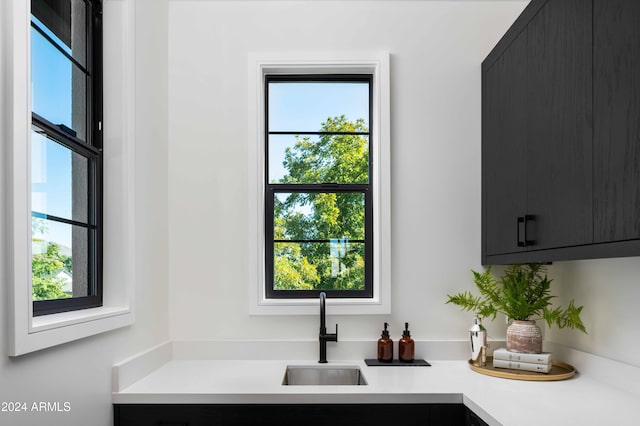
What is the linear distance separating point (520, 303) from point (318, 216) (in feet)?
3.35

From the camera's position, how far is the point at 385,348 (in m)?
2.35

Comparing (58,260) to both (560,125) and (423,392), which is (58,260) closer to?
(423,392)

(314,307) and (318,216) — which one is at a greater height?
(318,216)

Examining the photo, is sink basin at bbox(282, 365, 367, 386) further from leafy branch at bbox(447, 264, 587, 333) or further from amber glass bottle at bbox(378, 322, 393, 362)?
leafy branch at bbox(447, 264, 587, 333)

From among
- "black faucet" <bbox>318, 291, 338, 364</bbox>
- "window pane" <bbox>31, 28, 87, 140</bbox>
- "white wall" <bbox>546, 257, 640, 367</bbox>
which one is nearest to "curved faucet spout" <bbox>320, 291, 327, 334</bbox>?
"black faucet" <bbox>318, 291, 338, 364</bbox>

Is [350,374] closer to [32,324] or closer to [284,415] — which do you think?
[284,415]

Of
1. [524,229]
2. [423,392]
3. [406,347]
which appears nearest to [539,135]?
[524,229]

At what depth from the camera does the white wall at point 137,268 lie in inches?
50.4

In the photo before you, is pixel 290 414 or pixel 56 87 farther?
pixel 290 414

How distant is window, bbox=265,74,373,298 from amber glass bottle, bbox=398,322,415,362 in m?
0.27

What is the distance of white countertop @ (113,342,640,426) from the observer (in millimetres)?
1583

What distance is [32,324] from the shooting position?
133cm

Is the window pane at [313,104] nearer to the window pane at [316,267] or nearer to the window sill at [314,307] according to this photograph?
the window pane at [316,267]

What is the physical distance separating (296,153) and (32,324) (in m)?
1.54
